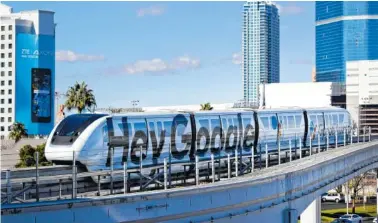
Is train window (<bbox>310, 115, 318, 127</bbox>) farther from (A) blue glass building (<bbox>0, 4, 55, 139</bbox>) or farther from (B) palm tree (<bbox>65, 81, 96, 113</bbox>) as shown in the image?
(A) blue glass building (<bbox>0, 4, 55, 139</bbox>)

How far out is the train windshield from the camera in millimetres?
27766

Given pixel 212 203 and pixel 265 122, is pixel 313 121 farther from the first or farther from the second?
pixel 212 203

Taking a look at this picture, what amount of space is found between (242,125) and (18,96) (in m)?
130

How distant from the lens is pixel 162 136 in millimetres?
31859

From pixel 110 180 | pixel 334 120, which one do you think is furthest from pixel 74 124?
pixel 334 120

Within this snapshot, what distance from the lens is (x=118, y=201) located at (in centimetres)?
1797

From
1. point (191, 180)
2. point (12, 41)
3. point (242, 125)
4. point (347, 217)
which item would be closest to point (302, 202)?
point (191, 180)

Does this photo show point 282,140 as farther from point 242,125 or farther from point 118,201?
point 118,201

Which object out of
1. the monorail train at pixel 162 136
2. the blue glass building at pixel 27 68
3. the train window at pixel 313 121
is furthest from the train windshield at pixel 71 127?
the blue glass building at pixel 27 68

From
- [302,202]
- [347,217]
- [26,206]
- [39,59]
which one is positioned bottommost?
[347,217]

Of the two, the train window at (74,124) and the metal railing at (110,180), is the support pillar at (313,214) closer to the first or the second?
the metal railing at (110,180)

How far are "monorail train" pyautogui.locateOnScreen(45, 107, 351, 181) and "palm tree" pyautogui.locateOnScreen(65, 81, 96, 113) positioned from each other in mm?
38800

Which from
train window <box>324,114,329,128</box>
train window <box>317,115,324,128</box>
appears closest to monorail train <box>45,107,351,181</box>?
train window <box>317,115,324,128</box>

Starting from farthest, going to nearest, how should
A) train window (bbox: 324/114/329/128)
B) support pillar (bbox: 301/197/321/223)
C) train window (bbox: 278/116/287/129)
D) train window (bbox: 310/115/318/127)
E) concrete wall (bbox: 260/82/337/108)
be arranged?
concrete wall (bbox: 260/82/337/108) → train window (bbox: 324/114/329/128) → train window (bbox: 310/115/318/127) → train window (bbox: 278/116/287/129) → support pillar (bbox: 301/197/321/223)
